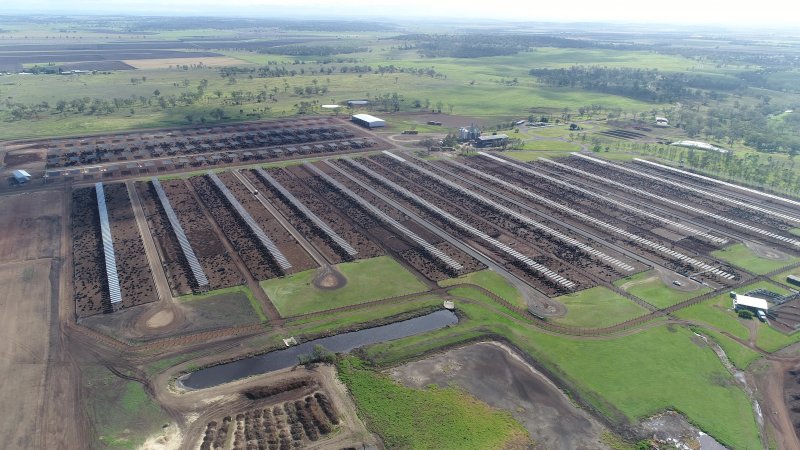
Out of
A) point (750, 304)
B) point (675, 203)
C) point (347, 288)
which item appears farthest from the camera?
point (675, 203)

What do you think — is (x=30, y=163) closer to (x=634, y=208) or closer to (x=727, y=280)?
(x=634, y=208)

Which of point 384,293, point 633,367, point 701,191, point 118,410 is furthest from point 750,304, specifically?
point 118,410

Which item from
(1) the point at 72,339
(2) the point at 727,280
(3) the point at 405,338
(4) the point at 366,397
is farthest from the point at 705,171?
(1) the point at 72,339

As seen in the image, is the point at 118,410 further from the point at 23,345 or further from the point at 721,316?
the point at 721,316

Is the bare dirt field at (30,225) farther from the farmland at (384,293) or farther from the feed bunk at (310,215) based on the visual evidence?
the feed bunk at (310,215)

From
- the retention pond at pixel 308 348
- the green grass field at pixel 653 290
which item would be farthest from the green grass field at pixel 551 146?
the retention pond at pixel 308 348

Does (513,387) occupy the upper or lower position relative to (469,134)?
lower
